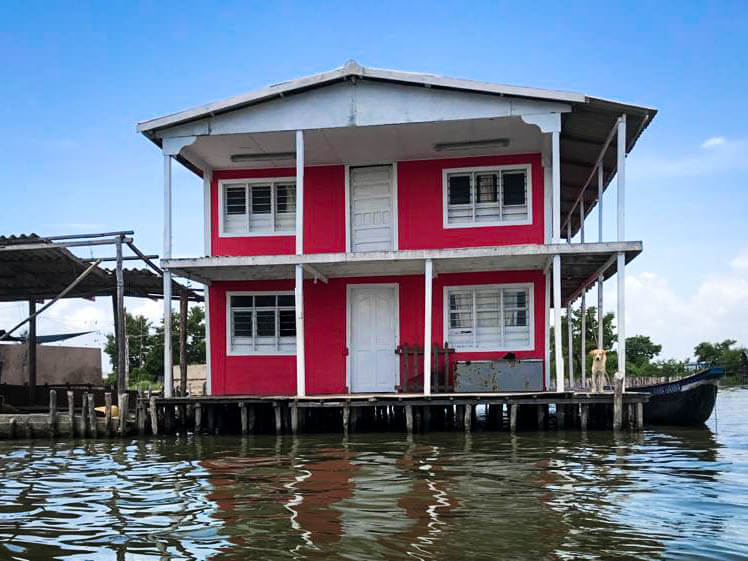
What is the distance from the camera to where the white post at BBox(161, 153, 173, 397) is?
17670mm

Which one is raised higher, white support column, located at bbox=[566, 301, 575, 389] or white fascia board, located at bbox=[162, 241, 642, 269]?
white fascia board, located at bbox=[162, 241, 642, 269]

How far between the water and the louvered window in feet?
21.4

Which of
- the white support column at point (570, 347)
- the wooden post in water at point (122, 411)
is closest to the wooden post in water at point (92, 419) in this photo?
the wooden post in water at point (122, 411)

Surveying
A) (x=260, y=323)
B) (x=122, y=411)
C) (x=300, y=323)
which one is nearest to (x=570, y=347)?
(x=260, y=323)

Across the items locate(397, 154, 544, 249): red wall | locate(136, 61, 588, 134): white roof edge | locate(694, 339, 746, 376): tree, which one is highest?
locate(136, 61, 588, 134): white roof edge

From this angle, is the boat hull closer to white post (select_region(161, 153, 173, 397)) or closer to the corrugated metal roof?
white post (select_region(161, 153, 173, 397))

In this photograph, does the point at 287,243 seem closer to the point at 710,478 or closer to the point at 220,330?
the point at 220,330

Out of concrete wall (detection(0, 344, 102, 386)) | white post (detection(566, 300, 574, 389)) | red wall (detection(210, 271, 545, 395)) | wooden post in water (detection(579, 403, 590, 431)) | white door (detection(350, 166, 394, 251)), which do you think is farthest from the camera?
concrete wall (detection(0, 344, 102, 386))

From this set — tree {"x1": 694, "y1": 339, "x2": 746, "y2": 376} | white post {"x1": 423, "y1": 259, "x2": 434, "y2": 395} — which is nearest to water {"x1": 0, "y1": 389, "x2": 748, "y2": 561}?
white post {"x1": 423, "y1": 259, "x2": 434, "y2": 395}

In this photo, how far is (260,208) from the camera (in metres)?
19.9

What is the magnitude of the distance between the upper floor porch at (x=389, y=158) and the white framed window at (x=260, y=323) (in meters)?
1.16

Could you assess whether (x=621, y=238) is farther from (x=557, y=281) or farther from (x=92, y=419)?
(x=92, y=419)

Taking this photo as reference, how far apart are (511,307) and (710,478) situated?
27.0 feet

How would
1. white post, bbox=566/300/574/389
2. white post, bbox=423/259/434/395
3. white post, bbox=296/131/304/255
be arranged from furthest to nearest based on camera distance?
white post, bbox=566/300/574/389
white post, bbox=296/131/304/255
white post, bbox=423/259/434/395
